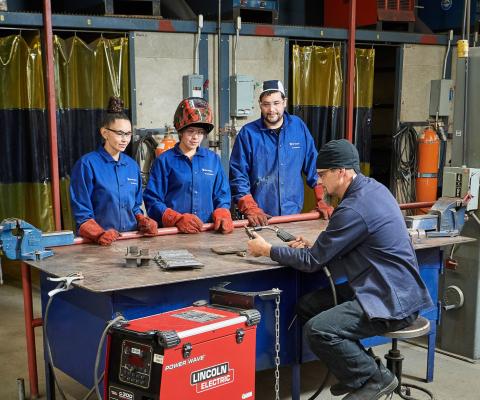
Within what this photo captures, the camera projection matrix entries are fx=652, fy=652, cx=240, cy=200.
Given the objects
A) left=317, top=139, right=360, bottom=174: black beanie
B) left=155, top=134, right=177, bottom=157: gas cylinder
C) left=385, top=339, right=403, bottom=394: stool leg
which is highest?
left=317, top=139, right=360, bottom=174: black beanie

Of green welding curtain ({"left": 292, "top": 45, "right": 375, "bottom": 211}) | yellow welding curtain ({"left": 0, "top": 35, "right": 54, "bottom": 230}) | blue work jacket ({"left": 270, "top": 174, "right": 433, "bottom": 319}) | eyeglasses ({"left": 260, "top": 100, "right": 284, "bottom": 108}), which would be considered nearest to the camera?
blue work jacket ({"left": 270, "top": 174, "right": 433, "bottom": 319})

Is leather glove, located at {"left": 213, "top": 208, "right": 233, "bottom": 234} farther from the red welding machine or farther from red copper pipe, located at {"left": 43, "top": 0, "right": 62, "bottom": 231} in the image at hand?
red copper pipe, located at {"left": 43, "top": 0, "right": 62, "bottom": 231}

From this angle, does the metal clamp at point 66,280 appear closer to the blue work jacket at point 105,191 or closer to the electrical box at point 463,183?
the blue work jacket at point 105,191

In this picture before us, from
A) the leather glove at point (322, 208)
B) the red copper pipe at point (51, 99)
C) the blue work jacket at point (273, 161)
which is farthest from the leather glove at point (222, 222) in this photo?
the red copper pipe at point (51, 99)

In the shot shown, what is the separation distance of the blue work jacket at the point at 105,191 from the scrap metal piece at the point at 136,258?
620 millimetres

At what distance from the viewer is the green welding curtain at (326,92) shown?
6.44 m

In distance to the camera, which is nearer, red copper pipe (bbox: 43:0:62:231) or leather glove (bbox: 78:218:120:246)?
leather glove (bbox: 78:218:120:246)

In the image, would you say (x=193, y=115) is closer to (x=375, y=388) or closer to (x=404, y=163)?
(x=375, y=388)

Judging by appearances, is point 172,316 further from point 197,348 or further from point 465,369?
point 465,369

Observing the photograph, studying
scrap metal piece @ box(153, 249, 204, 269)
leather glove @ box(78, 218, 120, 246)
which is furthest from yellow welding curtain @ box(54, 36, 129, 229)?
scrap metal piece @ box(153, 249, 204, 269)

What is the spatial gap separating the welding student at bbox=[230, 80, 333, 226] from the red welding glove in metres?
0.16

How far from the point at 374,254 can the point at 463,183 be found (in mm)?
1434

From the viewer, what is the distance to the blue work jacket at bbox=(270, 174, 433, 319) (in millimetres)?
2896

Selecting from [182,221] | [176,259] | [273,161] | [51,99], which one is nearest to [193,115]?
[182,221]
